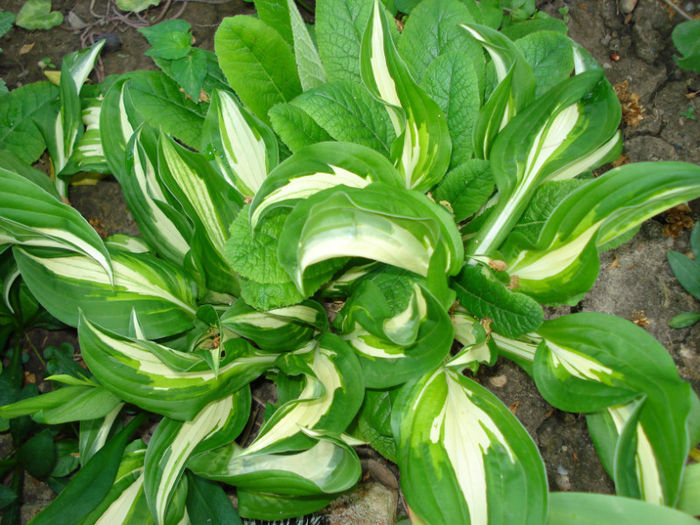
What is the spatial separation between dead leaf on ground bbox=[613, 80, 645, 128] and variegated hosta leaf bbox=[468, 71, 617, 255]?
1.55ft

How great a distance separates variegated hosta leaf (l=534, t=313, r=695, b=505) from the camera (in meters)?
0.85

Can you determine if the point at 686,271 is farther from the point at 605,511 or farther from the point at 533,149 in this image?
the point at 605,511

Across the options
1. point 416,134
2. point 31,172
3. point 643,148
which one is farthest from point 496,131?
point 31,172

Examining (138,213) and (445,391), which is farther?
(138,213)

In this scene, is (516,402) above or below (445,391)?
below

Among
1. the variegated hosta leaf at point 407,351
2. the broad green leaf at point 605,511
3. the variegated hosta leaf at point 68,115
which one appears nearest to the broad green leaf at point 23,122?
the variegated hosta leaf at point 68,115

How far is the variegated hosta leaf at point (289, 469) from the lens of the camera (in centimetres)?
97

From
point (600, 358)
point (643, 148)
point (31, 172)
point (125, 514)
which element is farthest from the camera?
point (643, 148)

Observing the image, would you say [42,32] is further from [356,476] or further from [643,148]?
[643,148]

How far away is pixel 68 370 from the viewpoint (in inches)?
50.8

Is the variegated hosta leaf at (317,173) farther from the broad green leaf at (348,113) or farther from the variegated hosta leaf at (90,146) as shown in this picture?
the variegated hosta leaf at (90,146)

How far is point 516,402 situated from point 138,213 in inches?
41.1

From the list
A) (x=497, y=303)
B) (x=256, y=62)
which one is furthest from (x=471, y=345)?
(x=256, y=62)

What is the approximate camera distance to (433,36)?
48.8 inches
